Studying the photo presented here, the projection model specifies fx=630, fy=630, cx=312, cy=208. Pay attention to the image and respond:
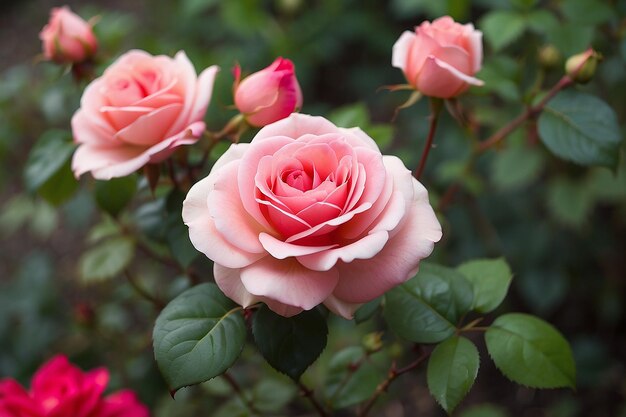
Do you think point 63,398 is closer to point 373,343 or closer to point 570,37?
point 373,343

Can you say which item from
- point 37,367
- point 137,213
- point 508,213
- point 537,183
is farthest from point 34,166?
point 537,183

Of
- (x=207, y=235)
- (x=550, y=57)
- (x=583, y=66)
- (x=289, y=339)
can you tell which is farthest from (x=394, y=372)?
(x=550, y=57)

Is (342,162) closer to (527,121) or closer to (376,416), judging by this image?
(527,121)

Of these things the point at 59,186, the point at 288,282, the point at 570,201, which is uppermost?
the point at 288,282

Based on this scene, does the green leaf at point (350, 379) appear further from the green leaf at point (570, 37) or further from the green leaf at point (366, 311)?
the green leaf at point (570, 37)

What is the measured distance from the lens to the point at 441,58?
0.63 m

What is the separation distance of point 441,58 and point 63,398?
527 mm

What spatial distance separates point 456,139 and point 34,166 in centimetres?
105

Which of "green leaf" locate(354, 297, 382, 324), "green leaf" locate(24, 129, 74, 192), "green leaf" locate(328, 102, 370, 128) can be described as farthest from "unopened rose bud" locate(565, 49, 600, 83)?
"green leaf" locate(24, 129, 74, 192)

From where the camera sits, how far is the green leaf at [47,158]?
2.61 ft

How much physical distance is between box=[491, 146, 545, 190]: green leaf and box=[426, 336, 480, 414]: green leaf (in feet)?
2.68

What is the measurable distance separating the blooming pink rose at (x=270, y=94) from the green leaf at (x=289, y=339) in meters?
0.20

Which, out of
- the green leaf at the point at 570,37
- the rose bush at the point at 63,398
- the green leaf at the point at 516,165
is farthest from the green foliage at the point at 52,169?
the green leaf at the point at 516,165

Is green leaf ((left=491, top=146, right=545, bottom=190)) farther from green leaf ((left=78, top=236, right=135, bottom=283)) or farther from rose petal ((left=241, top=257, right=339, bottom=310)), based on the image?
rose petal ((left=241, top=257, right=339, bottom=310))
